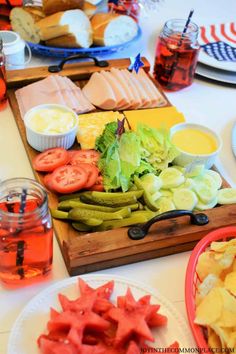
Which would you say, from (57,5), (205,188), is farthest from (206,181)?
(57,5)

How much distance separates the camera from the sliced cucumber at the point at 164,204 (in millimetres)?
1078

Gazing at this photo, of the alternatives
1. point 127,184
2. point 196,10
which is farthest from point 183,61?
point 196,10

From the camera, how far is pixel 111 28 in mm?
1661

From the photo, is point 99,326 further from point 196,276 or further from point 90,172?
point 90,172

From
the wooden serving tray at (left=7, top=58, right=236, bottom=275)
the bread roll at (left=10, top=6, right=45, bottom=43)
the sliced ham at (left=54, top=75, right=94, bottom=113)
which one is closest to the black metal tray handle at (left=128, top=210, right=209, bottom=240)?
the wooden serving tray at (left=7, top=58, right=236, bottom=275)

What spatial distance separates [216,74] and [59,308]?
1.14 metres

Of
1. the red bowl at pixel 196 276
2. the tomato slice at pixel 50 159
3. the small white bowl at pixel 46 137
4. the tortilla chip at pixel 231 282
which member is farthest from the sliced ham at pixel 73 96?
the tortilla chip at pixel 231 282

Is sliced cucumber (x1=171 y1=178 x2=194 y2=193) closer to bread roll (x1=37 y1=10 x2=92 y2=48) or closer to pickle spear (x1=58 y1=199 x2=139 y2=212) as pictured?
pickle spear (x1=58 y1=199 x2=139 y2=212)

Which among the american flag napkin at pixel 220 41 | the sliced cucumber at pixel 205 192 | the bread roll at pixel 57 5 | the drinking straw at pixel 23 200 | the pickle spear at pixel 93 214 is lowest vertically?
the pickle spear at pixel 93 214

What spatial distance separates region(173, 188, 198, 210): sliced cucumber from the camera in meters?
1.08

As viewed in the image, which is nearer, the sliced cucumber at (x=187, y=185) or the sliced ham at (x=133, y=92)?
the sliced cucumber at (x=187, y=185)

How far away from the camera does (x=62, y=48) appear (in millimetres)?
1628

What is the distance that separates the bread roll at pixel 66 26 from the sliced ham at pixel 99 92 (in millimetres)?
195

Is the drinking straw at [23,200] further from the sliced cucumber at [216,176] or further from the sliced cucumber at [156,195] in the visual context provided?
the sliced cucumber at [216,176]
